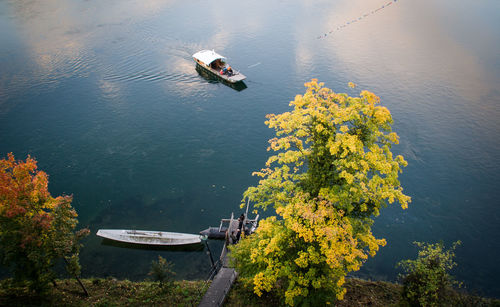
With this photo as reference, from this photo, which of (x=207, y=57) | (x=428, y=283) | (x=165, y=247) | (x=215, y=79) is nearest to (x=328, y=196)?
(x=428, y=283)

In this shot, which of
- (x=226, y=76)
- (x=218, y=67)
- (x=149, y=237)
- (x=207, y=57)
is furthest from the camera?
(x=218, y=67)

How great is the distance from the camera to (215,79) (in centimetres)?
6038

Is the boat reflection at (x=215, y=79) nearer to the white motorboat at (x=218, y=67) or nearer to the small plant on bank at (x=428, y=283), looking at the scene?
the white motorboat at (x=218, y=67)

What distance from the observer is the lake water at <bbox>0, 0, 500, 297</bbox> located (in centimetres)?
3338

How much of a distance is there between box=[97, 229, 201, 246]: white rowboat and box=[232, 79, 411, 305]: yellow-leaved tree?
13.3 meters

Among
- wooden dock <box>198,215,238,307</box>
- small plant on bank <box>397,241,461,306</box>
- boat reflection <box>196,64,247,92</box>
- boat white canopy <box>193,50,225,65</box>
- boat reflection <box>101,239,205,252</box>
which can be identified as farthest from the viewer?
boat white canopy <box>193,50,225,65</box>

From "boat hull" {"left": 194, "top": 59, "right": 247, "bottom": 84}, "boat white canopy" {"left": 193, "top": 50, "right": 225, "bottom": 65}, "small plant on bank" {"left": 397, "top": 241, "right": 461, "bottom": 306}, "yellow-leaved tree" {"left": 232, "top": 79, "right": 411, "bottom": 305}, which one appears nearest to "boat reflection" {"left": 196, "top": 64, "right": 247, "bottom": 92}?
"boat hull" {"left": 194, "top": 59, "right": 247, "bottom": 84}

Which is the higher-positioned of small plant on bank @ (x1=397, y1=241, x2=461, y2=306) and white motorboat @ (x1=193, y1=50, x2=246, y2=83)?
white motorboat @ (x1=193, y1=50, x2=246, y2=83)

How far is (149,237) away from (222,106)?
2908 cm

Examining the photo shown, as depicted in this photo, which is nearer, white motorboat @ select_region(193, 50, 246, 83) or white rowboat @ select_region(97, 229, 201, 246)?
white rowboat @ select_region(97, 229, 201, 246)

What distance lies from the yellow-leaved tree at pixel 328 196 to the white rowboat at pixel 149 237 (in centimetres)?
1329

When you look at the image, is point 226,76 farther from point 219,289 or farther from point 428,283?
point 428,283

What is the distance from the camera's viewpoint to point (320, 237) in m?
16.0

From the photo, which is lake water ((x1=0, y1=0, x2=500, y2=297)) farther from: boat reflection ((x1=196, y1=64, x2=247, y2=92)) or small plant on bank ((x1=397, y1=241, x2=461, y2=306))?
small plant on bank ((x1=397, y1=241, x2=461, y2=306))
